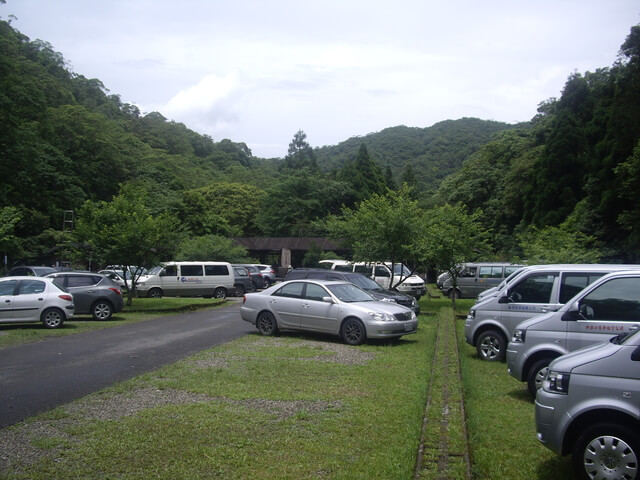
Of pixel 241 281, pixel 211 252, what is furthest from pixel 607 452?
pixel 211 252

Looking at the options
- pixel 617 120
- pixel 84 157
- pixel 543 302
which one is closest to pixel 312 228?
pixel 84 157

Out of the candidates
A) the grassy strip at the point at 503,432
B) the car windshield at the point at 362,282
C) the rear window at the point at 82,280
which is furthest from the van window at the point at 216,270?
the grassy strip at the point at 503,432

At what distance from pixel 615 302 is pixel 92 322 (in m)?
15.3

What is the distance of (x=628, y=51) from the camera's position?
85.1 feet

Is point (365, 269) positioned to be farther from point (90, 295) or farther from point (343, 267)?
point (90, 295)

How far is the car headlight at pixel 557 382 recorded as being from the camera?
4.99 m

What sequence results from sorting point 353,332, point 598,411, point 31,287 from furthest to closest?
1. point 31,287
2. point 353,332
3. point 598,411

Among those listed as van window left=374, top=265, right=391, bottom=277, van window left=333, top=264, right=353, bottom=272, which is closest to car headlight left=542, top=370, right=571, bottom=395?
van window left=374, top=265, right=391, bottom=277

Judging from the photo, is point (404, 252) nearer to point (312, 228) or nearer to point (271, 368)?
point (271, 368)

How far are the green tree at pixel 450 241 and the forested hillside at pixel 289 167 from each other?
4237mm

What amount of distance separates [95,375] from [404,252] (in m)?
15.2

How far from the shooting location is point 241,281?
30.5 meters

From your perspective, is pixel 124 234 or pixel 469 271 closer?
pixel 124 234

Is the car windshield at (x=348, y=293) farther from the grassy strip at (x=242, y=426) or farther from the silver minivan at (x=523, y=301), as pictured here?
the grassy strip at (x=242, y=426)
